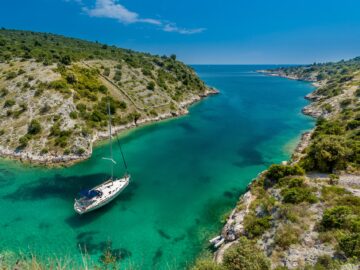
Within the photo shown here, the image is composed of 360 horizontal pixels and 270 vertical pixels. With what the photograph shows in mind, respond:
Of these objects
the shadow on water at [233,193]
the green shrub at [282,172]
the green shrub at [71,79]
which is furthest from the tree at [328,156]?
the green shrub at [71,79]

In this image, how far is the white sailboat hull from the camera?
28953 millimetres

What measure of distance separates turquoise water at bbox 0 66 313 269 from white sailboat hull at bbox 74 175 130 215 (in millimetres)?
989

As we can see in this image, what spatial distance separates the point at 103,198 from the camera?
3048 cm

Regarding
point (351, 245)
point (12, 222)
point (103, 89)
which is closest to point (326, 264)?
point (351, 245)

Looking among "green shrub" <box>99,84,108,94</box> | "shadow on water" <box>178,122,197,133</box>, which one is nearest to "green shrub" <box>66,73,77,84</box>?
"green shrub" <box>99,84,108,94</box>

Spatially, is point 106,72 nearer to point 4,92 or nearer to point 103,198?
point 4,92

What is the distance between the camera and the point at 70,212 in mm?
29922

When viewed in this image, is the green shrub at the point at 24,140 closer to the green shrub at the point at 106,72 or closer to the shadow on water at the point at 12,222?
the shadow on water at the point at 12,222

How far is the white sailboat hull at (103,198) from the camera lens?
29.0 m

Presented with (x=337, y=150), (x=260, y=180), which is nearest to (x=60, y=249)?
(x=260, y=180)

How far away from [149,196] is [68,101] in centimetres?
3737

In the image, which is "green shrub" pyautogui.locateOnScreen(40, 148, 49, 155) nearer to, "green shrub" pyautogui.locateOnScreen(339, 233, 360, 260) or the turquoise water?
the turquoise water

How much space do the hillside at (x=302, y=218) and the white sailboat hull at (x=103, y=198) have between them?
611 inches

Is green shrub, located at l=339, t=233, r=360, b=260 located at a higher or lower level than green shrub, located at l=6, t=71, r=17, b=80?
lower
